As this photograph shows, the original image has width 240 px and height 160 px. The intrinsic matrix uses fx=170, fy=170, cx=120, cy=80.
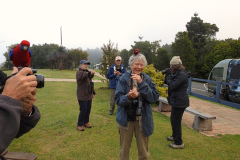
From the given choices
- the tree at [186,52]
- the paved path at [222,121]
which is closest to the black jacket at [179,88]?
the paved path at [222,121]

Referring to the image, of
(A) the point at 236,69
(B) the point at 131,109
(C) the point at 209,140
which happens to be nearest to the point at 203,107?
(A) the point at 236,69

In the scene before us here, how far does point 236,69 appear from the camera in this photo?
9.53 metres

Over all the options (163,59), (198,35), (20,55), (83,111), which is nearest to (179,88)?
(83,111)

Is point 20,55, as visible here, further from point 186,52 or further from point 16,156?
point 186,52

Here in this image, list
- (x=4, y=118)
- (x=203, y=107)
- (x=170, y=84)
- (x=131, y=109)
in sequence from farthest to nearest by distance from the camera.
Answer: (x=203, y=107) → (x=170, y=84) → (x=131, y=109) → (x=4, y=118)

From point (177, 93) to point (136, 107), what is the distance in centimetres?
154

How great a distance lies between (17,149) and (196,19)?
107ft

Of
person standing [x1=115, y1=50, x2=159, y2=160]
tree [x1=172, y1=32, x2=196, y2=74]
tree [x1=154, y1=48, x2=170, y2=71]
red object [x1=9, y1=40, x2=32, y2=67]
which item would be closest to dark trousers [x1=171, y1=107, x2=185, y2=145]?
person standing [x1=115, y1=50, x2=159, y2=160]

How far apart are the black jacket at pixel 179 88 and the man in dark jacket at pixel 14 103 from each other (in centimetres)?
315

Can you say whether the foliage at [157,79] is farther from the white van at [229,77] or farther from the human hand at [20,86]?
the human hand at [20,86]

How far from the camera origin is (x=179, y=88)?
12.5 feet

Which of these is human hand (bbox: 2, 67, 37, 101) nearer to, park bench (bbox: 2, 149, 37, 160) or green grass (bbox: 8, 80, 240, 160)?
park bench (bbox: 2, 149, 37, 160)

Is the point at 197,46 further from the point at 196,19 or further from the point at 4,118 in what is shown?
the point at 4,118

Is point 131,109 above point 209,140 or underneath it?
above
